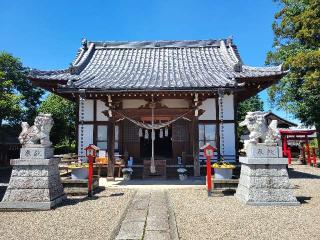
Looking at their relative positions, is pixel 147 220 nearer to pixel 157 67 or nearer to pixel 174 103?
pixel 174 103

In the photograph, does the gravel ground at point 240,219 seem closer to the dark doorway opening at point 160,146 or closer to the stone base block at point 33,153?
the stone base block at point 33,153

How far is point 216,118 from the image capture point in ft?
44.3

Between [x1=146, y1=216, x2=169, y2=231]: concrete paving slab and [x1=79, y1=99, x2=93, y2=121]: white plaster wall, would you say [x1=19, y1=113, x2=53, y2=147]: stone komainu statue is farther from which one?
[x1=79, y1=99, x2=93, y2=121]: white plaster wall

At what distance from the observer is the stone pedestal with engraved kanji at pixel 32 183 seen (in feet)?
23.8

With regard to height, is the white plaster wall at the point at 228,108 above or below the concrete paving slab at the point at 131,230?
above

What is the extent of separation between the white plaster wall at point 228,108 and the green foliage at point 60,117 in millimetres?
17758

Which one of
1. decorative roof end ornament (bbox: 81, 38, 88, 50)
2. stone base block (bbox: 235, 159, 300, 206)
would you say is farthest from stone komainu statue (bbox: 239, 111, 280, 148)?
decorative roof end ornament (bbox: 81, 38, 88, 50)

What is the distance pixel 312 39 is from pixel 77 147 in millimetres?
17062

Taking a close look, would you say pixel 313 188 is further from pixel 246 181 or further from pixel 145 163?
pixel 145 163

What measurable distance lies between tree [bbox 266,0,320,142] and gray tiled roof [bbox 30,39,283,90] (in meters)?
4.89

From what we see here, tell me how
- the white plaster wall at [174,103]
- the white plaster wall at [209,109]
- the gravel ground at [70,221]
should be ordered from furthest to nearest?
1. the white plaster wall at [209,109]
2. the white plaster wall at [174,103]
3. the gravel ground at [70,221]

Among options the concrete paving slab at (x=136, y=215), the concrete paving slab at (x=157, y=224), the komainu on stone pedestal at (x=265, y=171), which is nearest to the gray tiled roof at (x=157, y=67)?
the komainu on stone pedestal at (x=265, y=171)

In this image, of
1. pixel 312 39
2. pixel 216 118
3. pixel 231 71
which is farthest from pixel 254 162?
pixel 312 39

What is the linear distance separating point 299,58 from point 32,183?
1634cm
